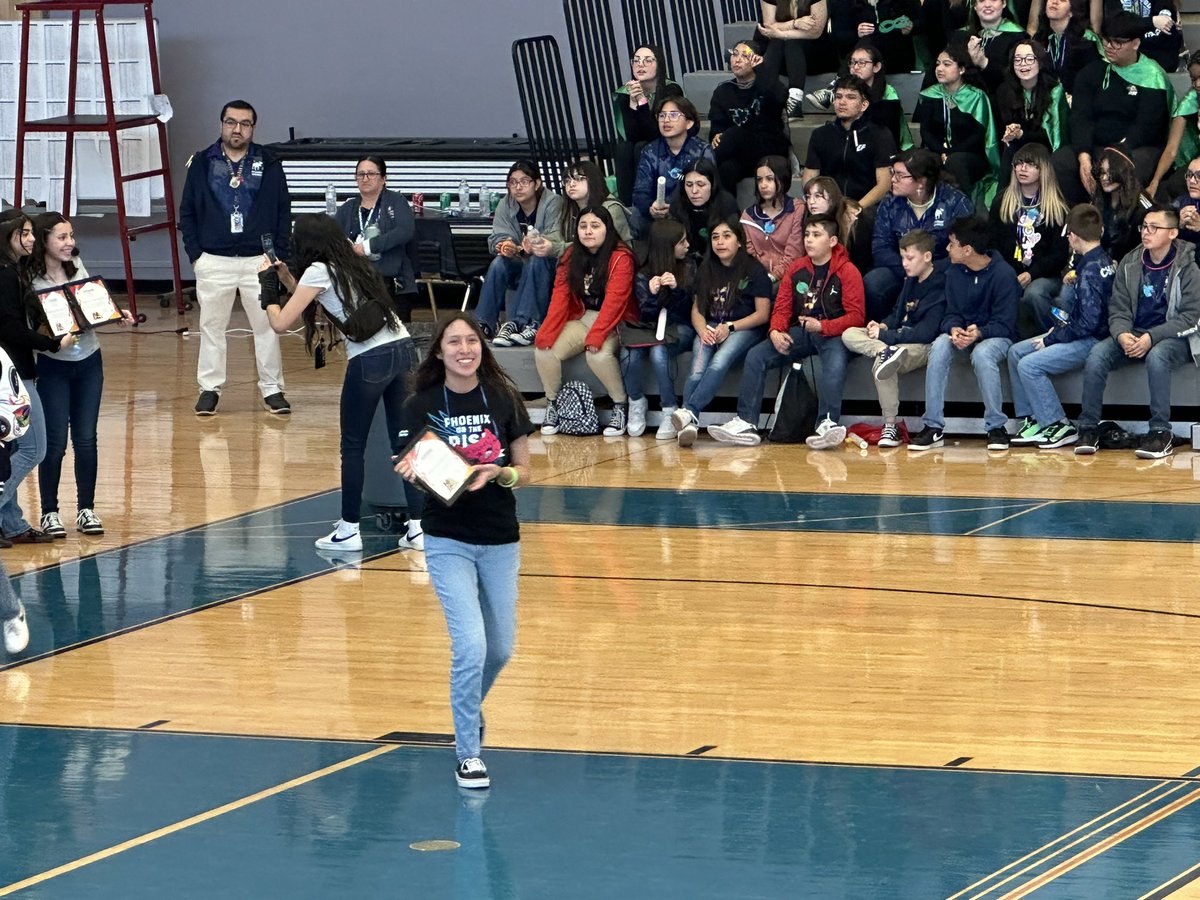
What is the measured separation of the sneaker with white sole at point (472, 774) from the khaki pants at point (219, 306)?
7640 millimetres

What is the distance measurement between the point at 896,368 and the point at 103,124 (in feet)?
26.4

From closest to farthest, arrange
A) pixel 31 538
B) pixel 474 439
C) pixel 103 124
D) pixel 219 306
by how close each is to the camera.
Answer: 1. pixel 474 439
2. pixel 31 538
3. pixel 219 306
4. pixel 103 124

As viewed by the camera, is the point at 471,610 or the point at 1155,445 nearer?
the point at 471,610

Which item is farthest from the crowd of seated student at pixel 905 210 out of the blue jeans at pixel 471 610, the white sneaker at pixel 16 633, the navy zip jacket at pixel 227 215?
the blue jeans at pixel 471 610

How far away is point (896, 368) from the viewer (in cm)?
1209

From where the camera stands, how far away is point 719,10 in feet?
56.7

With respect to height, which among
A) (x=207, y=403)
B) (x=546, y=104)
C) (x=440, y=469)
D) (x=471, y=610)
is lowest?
(x=207, y=403)

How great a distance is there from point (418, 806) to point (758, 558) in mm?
3591

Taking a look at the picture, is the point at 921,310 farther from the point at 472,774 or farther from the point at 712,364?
the point at 472,774

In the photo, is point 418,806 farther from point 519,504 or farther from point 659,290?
point 659,290

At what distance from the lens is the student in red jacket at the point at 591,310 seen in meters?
12.6

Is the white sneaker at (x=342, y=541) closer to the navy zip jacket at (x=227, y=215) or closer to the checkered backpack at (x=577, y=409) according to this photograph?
the checkered backpack at (x=577, y=409)

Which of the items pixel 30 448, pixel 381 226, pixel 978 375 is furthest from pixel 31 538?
pixel 978 375

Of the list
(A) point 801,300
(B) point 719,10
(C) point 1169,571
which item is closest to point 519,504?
(A) point 801,300
